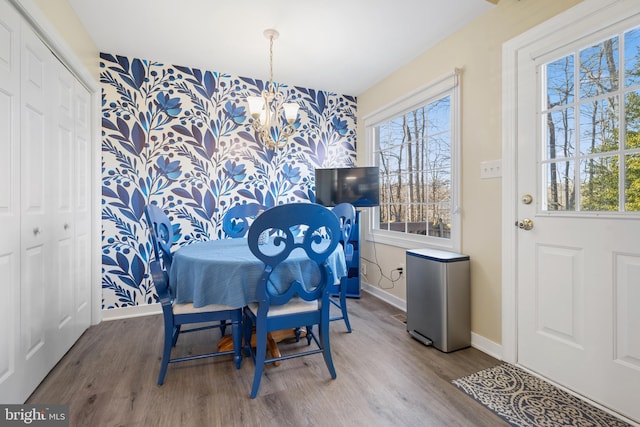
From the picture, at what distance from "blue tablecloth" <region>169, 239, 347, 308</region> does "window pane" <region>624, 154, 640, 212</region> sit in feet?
5.49

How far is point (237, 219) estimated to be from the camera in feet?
9.93

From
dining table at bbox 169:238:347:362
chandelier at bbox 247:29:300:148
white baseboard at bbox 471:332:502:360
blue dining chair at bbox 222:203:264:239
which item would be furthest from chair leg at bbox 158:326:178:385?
white baseboard at bbox 471:332:502:360

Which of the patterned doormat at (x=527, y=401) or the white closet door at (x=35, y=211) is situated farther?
the white closet door at (x=35, y=211)

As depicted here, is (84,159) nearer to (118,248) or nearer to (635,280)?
(118,248)

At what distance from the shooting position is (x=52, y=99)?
1.95 m

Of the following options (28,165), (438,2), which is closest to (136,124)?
(28,165)

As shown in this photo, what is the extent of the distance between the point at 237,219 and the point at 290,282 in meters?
1.49

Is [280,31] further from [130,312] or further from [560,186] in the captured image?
[130,312]

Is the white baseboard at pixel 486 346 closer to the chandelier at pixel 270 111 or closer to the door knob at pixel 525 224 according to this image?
the door knob at pixel 525 224

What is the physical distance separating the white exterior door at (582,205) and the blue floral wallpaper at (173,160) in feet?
8.12

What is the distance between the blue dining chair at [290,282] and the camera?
1.53m

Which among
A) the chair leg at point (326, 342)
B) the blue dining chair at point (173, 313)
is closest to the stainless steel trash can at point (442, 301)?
the chair leg at point (326, 342)

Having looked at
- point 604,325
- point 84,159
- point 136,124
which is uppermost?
point 136,124

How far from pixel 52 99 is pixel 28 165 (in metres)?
0.56
